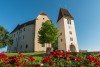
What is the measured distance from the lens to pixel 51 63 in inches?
289

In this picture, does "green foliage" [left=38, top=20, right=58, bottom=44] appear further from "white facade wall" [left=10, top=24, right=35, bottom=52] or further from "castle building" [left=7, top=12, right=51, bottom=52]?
"white facade wall" [left=10, top=24, right=35, bottom=52]

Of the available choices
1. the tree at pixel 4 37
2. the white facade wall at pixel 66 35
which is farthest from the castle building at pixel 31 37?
the white facade wall at pixel 66 35

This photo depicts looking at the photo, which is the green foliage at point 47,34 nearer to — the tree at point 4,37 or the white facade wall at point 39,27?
the white facade wall at point 39,27

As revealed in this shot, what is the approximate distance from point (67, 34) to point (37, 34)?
11742 millimetres

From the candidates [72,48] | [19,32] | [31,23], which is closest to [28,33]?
[31,23]

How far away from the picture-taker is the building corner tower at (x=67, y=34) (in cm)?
5754

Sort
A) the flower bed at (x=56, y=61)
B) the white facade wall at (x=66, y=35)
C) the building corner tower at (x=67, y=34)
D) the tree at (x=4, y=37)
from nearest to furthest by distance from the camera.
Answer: the flower bed at (x=56, y=61), the white facade wall at (x=66, y=35), the building corner tower at (x=67, y=34), the tree at (x=4, y=37)

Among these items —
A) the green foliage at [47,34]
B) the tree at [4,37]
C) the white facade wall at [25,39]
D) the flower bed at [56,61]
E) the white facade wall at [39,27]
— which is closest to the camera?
the flower bed at [56,61]

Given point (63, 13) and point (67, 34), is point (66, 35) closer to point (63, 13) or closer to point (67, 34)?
point (67, 34)

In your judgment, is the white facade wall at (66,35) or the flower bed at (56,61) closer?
the flower bed at (56,61)

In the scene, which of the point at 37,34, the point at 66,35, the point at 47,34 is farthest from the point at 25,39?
the point at 47,34

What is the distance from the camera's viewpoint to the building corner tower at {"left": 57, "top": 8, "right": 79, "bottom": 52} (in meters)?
57.5

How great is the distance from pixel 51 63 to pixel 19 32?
63.8 metres

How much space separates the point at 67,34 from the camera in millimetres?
58750
